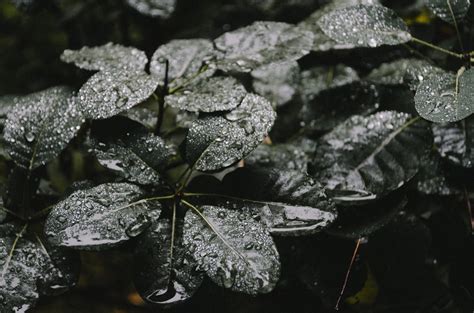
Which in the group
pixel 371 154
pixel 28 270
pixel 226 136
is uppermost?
pixel 226 136

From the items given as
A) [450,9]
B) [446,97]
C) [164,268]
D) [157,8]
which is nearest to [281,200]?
[164,268]

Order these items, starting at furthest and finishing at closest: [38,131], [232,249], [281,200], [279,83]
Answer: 1. [279,83]
2. [38,131]
3. [281,200]
4. [232,249]

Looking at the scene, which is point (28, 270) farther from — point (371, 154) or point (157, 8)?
point (157, 8)

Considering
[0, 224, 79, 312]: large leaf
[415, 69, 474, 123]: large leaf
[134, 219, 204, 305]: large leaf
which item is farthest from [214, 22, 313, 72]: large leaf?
[0, 224, 79, 312]: large leaf

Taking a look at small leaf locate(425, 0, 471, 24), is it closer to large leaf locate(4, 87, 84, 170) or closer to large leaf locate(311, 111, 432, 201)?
large leaf locate(311, 111, 432, 201)

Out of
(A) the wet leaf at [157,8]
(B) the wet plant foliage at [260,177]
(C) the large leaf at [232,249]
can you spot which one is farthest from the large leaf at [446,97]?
(A) the wet leaf at [157,8]

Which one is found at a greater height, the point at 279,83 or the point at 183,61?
the point at 183,61

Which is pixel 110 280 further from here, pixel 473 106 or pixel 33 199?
pixel 473 106

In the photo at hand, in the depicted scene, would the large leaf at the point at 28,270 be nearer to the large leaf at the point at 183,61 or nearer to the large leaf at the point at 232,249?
the large leaf at the point at 232,249
